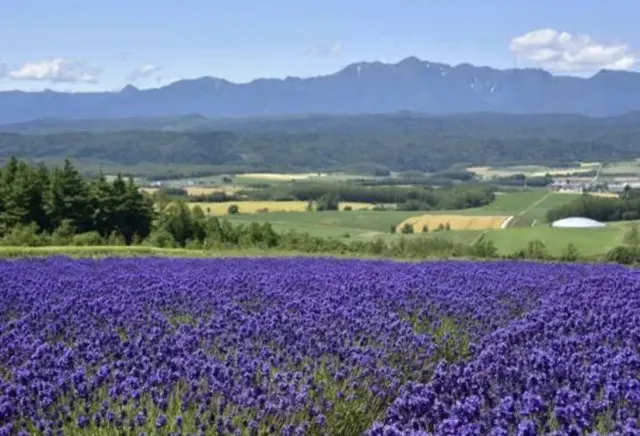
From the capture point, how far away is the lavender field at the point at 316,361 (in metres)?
4.80

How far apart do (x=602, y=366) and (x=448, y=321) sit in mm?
2913

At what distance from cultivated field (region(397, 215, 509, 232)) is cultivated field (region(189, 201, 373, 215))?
13.6 metres

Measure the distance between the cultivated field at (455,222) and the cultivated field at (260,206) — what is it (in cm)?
1359

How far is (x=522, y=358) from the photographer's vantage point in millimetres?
5812

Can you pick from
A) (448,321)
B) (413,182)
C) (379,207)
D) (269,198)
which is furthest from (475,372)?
(413,182)

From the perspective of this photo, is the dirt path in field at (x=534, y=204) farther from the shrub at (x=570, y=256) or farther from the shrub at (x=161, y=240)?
the shrub at (x=161, y=240)

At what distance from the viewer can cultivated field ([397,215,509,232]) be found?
6238 centimetres

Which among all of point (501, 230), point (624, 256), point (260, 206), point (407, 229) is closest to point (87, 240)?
point (624, 256)

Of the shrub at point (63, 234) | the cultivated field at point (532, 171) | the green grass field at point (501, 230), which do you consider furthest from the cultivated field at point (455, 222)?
the cultivated field at point (532, 171)

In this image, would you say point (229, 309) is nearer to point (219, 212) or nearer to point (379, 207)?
point (219, 212)

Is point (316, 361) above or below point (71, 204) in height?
above

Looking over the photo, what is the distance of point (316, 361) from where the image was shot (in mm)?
6215

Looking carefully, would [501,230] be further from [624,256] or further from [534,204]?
[534,204]

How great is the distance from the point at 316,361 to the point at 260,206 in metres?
75.3
